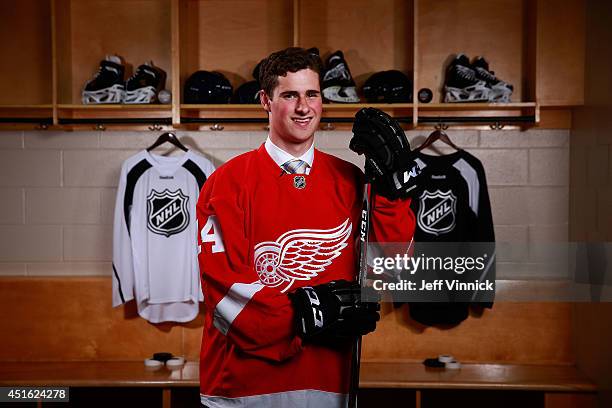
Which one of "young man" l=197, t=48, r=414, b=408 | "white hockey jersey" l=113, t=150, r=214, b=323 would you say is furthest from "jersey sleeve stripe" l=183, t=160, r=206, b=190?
"young man" l=197, t=48, r=414, b=408

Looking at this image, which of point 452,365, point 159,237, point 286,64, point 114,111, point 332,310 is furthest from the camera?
point 114,111

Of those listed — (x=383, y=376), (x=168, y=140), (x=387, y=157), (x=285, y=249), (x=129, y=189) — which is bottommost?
(x=383, y=376)

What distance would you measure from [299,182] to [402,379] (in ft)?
4.29

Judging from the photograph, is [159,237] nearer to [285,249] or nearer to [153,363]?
[153,363]

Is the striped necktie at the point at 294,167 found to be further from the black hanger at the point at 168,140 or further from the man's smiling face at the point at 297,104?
the black hanger at the point at 168,140

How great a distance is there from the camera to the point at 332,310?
57.8 inches

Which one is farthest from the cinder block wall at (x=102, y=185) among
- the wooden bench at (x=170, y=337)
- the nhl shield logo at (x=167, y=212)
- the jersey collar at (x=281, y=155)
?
the jersey collar at (x=281, y=155)

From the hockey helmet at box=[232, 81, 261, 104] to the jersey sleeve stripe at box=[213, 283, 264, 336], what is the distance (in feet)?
5.00

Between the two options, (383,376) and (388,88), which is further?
(388,88)

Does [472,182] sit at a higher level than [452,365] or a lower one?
higher

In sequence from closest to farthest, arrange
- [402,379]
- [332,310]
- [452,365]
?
1. [332,310]
2. [402,379]
3. [452,365]

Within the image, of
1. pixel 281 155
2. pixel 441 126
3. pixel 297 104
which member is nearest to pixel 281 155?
pixel 281 155

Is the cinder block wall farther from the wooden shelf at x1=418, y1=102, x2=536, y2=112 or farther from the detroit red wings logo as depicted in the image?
the detroit red wings logo

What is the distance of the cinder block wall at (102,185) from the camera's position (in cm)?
306
